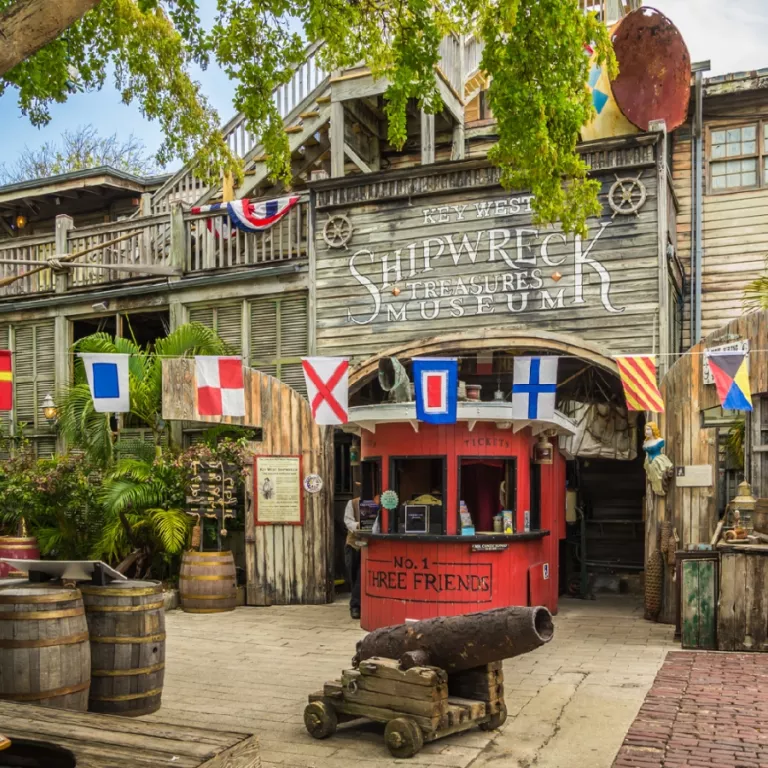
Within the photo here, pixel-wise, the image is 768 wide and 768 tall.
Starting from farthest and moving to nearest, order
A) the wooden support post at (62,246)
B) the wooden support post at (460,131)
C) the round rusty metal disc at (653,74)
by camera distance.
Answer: the wooden support post at (62,246)
the wooden support post at (460,131)
the round rusty metal disc at (653,74)

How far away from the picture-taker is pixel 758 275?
15.3 metres

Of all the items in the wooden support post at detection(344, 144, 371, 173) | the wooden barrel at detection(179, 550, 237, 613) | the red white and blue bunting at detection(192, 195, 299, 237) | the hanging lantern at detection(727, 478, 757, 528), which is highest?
the wooden support post at detection(344, 144, 371, 173)

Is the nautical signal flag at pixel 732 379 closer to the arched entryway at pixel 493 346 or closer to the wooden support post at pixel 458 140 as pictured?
the arched entryway at pixel 493 346

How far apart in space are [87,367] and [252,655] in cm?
467

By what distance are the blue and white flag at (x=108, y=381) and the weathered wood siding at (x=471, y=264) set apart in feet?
11.3

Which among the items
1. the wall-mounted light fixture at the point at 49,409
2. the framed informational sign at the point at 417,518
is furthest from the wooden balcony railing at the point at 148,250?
the framed informational sign at the point at 417,518

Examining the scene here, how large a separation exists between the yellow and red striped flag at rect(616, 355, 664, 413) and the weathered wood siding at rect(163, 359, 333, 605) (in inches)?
187

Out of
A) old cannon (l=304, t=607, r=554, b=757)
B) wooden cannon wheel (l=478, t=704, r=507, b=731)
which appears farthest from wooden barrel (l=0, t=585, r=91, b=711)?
wooden cannon wheel (l=478, t=704, r=507, b=731)

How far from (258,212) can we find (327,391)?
4744 millimetres

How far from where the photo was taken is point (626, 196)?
43.7ft

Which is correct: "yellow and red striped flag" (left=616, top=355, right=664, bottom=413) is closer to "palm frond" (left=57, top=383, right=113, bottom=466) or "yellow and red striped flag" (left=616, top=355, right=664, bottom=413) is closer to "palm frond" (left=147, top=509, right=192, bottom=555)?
"palm frond" (left=147, top=509, right=192, bottom=555)

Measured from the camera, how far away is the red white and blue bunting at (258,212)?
15.7 meters

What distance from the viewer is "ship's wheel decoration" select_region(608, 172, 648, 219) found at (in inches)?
523

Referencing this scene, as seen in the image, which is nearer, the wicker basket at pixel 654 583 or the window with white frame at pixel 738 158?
the wicker basket at pixel 654 583
